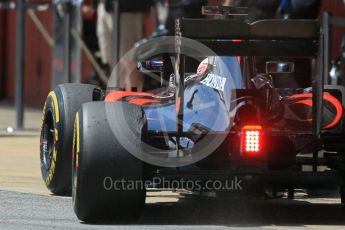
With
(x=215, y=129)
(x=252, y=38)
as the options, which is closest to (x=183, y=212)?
(x=215, y=129)

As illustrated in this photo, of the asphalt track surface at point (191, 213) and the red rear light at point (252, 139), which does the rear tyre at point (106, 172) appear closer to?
the asphalt track surface at point (191, 213)

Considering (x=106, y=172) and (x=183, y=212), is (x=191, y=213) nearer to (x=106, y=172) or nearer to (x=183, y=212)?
(x=183, y=212)

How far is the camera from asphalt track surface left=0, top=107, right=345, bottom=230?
24.8 ft

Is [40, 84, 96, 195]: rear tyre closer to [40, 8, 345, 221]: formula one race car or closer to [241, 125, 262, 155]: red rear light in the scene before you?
[40, 8, 345, 221]: formula one race car

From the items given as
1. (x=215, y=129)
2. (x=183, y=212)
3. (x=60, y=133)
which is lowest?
(x=183, y=212)

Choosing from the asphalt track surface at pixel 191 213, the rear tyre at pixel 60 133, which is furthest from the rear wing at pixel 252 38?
the rear tyre at pixel 60 133

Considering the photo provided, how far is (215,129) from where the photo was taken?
7.68 m

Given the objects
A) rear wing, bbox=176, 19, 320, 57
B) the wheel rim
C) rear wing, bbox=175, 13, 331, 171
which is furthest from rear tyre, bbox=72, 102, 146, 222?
the wheel rim

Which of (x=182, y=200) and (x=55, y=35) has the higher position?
(x=55, y=35)

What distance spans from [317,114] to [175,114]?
92 centimetres

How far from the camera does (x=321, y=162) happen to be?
792 centimetres

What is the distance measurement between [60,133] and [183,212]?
1077 mm

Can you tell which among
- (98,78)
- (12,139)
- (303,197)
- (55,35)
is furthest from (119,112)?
(98,78)

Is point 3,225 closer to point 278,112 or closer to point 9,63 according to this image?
point 278,112
